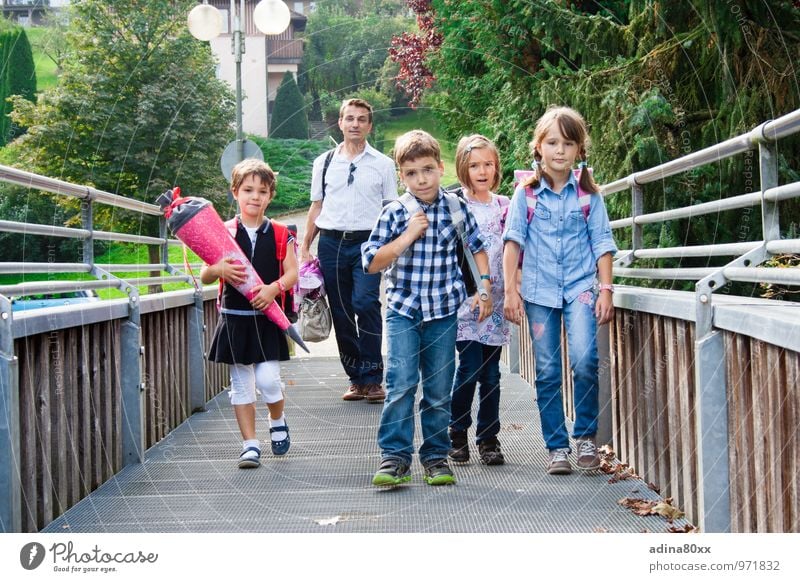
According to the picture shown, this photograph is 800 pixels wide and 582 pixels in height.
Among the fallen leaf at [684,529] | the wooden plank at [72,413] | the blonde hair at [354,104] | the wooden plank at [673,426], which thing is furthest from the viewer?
the blonde hair at [354,104]

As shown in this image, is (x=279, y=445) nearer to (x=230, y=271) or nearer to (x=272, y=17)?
(x=230, y=271)

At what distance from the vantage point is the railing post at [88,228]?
13.7ft

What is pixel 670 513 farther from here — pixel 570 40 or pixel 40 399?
pixel 570 40

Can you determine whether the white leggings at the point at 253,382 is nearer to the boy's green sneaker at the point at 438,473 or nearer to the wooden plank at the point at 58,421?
the boy's green sneaker at the point at 438,473

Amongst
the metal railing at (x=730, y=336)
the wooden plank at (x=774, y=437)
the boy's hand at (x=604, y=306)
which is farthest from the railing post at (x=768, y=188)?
the boy's hand at (x=604, y=306)

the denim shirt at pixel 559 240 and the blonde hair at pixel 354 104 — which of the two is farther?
the blonde hair at pixel 354 104

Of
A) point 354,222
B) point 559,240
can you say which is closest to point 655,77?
point 354,222

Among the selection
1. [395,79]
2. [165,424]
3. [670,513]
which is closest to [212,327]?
[165,424]

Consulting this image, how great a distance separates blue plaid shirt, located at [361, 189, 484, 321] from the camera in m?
3.66

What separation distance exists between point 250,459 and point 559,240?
58.4 inches

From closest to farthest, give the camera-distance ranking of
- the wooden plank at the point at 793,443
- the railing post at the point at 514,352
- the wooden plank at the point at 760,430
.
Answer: the wooden plank at the point at 793,443 < the wooden plank at the point at 760,430 < the railing post at the point at 514,352

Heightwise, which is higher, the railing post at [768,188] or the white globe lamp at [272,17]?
the white globe lamp at [272,17]

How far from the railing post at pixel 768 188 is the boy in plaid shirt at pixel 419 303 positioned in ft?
4.09

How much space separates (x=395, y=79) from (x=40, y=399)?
3.78 m
